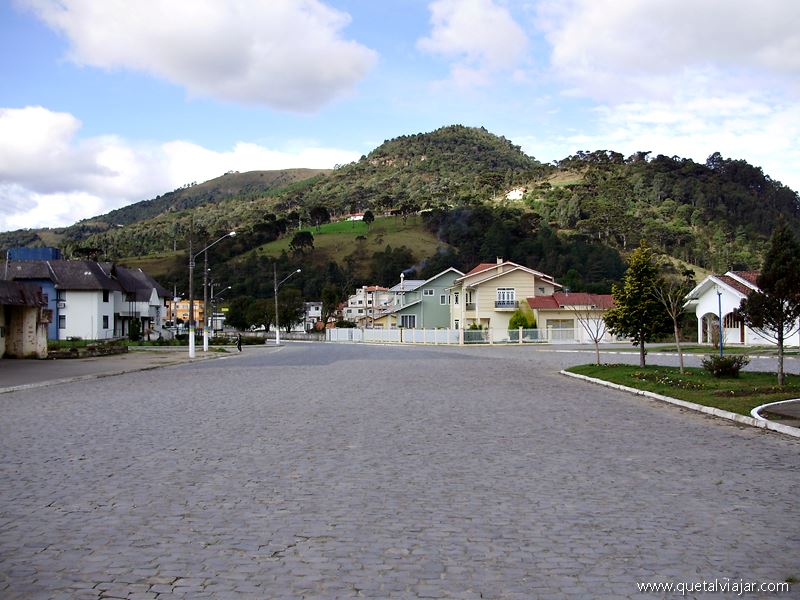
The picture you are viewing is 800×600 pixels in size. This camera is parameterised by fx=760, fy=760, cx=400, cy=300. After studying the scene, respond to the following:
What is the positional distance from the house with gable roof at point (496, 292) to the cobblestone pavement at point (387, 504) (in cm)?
5903

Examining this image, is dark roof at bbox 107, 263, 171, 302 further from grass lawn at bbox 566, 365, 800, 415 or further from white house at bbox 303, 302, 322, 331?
grass lawn at bbox 566, 365, 800, 415

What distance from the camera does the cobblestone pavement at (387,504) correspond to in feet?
17.0

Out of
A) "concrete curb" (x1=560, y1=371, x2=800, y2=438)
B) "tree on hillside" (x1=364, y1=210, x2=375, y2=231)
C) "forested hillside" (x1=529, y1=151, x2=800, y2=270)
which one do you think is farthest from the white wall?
"tree on hillside" (x1=364, y1=210, x2=375, y2=231)

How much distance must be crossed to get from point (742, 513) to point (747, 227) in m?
124

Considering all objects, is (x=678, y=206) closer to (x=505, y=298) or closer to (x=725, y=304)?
(x=505, y=298)

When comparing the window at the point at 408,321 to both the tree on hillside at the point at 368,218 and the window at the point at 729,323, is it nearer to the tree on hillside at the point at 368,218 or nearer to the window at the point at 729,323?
the window at the point at 729,323

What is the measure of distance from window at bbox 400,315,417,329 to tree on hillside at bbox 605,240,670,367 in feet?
197

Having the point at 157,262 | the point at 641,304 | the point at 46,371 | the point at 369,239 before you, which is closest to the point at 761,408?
the point at 641,304

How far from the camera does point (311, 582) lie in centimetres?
504

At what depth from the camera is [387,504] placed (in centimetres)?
720

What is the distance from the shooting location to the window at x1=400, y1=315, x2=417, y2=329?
87812mm

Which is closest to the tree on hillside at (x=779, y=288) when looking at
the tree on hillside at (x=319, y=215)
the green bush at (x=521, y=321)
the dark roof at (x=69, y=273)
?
the green bush at (x=521, y=321)

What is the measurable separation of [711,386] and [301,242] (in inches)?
4930

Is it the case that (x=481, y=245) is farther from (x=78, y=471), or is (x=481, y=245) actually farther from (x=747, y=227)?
(x=78, y=471)
